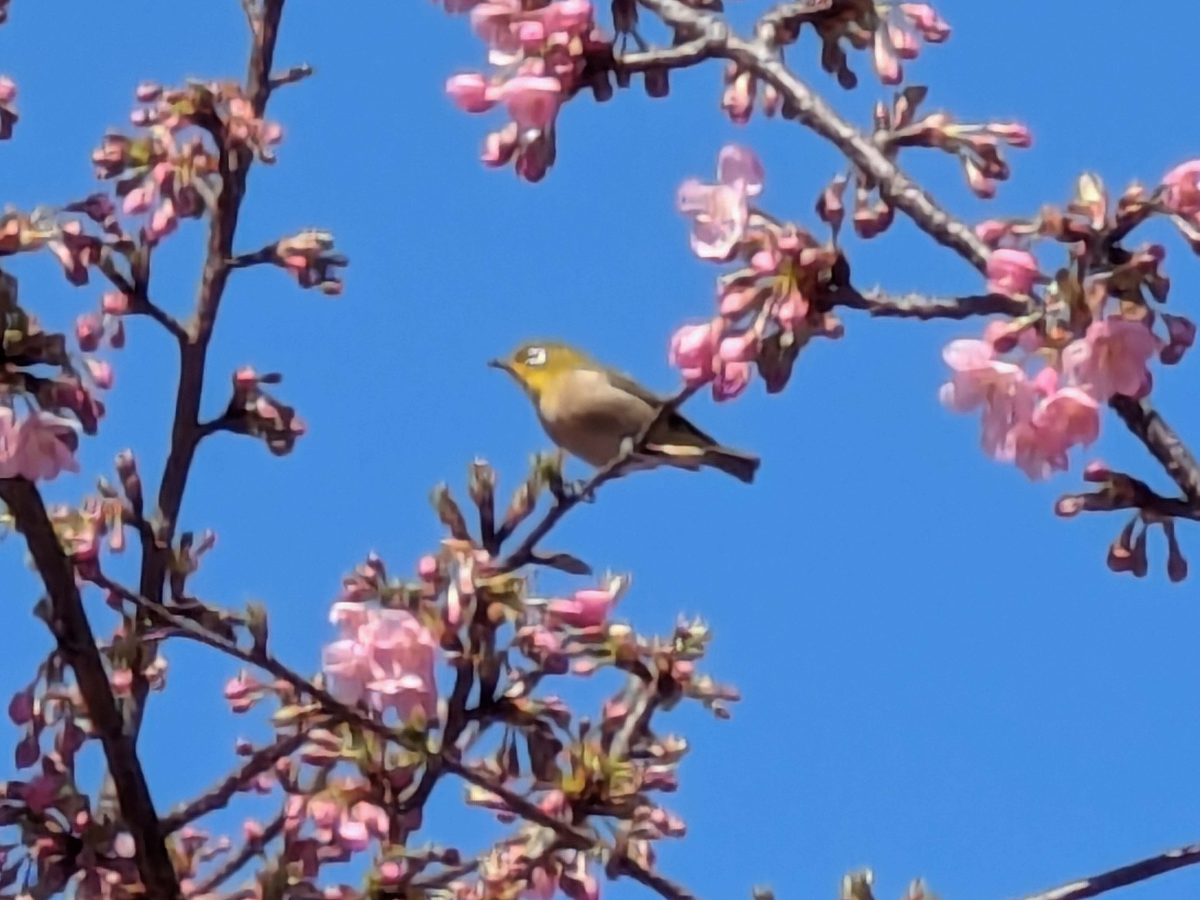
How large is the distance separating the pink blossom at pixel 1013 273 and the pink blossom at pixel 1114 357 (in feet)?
0.35

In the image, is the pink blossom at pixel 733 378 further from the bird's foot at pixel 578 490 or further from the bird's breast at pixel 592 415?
the bird's breast at pixel 592 415

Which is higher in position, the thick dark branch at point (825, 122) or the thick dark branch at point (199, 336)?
the thick dark branch at point (199, 336)

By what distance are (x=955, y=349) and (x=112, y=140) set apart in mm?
2644

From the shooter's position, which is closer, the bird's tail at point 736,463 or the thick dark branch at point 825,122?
the thick dark branch at point 825,122

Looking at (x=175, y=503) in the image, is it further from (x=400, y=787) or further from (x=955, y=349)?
(x=955, y=349)

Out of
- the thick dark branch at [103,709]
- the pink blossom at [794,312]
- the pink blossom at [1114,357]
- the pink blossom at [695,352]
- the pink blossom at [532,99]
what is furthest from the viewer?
the thick dark branch at [103,709]

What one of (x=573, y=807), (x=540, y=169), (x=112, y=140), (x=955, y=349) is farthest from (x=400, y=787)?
(x=112, y=140)

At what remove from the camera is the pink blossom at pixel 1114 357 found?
7.31 ft

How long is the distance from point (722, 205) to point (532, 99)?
34 centimetres

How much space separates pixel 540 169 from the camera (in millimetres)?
2885

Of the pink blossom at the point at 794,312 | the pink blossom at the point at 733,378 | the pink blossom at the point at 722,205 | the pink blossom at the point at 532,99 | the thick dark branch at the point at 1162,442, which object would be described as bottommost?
the thick dark branch at the point at 1162,442

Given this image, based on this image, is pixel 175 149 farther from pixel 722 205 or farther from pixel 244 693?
pixel 722 205

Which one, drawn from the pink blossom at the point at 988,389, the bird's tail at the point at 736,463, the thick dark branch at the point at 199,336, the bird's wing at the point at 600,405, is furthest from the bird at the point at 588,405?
the pink blossom at the point at 988,389

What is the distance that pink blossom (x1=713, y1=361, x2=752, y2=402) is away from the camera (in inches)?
102
